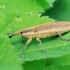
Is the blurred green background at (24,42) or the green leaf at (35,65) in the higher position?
the blurred green background at (24,42)

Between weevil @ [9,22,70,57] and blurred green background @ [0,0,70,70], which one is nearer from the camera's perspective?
blurred green background @ [0,0,70,70]

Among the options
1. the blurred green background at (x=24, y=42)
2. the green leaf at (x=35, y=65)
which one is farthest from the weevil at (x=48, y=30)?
the green leaf at (x=35, y=65)

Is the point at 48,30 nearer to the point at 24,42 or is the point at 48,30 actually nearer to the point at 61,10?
the point at 24,42

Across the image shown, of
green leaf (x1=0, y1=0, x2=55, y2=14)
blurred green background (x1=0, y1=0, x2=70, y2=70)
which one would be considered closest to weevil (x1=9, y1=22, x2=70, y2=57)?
blurred green background (x1=0, y1=0, x2=70, y2=70)

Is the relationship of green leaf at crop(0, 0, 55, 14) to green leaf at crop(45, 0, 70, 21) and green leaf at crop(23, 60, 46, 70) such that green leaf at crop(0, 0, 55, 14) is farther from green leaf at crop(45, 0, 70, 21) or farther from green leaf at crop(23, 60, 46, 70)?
green leaf at crop(45, 0, 70, 21)

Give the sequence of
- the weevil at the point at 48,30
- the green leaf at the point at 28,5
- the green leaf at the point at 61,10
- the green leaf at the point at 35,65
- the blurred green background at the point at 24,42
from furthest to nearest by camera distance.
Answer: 1. the green leaf at the point at 61,10
2. the green leaf at the point at 28,5
3. the weevil at the point at 48,30
4. the green leaf at the point at 35,65
5. the blurred green background at the point at 24,42

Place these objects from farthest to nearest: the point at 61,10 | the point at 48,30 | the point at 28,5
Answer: the point at 61,10 → the point at 28,5 → the point at 48,30

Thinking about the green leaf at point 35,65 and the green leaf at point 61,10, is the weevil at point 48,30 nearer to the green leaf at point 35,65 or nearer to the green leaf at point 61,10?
the green leaf at point 35,65

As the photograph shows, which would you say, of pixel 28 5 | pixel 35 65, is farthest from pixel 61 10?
pixel 35 65

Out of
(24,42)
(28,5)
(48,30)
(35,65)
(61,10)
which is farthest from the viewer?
(61,10)

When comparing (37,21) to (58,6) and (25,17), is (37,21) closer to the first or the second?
(25,17)

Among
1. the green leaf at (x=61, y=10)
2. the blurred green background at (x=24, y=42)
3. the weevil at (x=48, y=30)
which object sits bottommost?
the green leaf at (x=61, y=10)

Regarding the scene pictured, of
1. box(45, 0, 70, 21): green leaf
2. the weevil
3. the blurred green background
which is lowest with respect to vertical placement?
box(45, 0, 70, 21): green leaf
